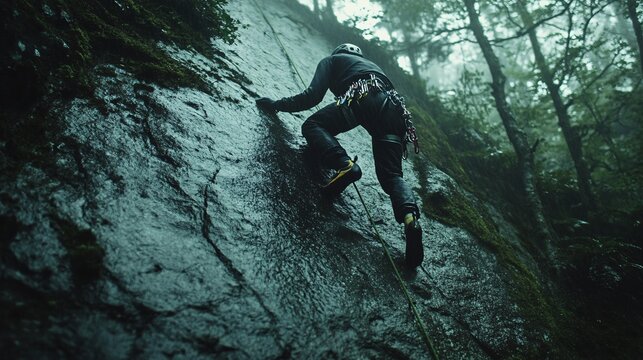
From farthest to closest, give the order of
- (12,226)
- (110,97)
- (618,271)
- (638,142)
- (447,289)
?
(638,142)
(618,271)
(447,289)
(110,97)
(12,226)

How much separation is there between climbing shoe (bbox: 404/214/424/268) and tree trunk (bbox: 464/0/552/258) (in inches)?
138

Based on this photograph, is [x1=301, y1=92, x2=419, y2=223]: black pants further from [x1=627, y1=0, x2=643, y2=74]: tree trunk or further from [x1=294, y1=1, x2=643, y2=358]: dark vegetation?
[x1=627, y1=0, x2=643, y2=74]: tree trunk

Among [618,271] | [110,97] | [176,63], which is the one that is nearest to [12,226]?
[110,97]

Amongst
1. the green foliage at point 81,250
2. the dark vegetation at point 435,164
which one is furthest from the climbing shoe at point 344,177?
the green foliage at point 81,250

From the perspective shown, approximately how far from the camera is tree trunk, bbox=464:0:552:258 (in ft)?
19.7

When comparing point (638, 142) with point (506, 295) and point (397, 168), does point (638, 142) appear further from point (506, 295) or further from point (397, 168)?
point (397, 168)

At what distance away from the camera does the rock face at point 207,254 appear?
1679mm

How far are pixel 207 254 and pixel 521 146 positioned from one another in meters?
7.12

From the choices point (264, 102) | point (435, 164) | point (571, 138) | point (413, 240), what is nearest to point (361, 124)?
point (264, 102)

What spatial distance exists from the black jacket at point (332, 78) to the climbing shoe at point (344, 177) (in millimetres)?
966

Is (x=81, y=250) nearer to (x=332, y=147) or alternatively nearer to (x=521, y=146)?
(x=332, y=147)

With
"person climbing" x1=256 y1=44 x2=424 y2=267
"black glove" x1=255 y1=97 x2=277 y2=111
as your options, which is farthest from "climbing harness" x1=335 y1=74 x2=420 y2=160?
"black glove" x1=255 y1=97 x2=277 y2=111

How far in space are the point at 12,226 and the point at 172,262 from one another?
0.77 metres

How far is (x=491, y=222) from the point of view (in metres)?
5.44
